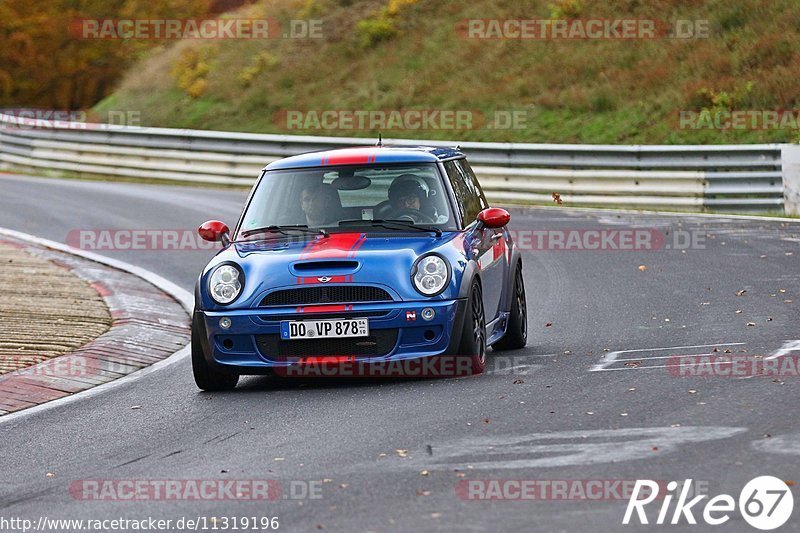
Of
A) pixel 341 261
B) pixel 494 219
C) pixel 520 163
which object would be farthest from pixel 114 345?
pixel 520 163

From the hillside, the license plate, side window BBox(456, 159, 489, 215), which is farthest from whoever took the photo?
the hillside

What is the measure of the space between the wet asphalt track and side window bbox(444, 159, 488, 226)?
1132 millimetres

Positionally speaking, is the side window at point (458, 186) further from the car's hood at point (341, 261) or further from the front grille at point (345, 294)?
the front grille at point (345, 294)

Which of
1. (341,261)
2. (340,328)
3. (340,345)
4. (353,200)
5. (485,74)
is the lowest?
(340,345)

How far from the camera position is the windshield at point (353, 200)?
32.6ft

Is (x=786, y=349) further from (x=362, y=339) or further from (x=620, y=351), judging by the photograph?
(x=362, y=339)

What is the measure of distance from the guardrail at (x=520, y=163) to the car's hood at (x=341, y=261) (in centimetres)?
1107

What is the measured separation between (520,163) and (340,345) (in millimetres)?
15621

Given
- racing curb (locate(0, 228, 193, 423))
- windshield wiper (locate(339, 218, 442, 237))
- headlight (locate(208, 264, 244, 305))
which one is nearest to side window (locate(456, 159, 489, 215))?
windshield wiper (locate(339, 218, 442, 237))

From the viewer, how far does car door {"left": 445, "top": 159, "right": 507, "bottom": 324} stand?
990 centimetres

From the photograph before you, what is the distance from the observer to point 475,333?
30.5ft

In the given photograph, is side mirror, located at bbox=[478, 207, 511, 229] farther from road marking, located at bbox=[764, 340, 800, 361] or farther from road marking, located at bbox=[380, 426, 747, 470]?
road marking, located at bbox=[380, 426, 747, 470]

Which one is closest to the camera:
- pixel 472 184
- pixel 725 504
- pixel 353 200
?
pixel 725 504

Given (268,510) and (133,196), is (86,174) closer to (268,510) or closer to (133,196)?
(133,196)
